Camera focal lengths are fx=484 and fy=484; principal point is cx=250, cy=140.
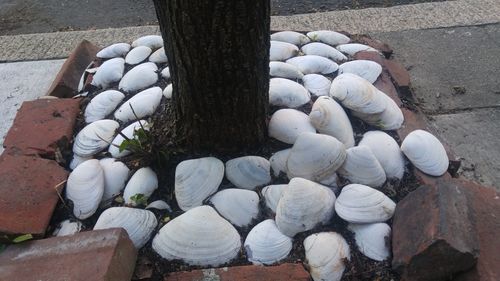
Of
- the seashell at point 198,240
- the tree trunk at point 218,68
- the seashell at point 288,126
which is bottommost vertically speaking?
the seashell at point 198,240

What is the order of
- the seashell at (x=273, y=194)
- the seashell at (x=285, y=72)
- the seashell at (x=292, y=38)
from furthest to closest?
the seashell at (x=292, y=38)
the seashell at (x=285, y=72)
the seashell at (x=273, y=194)

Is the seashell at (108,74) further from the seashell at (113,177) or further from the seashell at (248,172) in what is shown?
the seashell at (248,172)

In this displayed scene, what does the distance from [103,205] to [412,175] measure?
939 mm

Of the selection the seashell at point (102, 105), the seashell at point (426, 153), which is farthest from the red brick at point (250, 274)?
the seashell at point (102, 105)

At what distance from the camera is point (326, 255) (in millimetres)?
1255

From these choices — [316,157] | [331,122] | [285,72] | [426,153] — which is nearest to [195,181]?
[316,157]

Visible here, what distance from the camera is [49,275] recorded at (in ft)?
3.79

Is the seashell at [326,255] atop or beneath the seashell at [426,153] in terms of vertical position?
beneath

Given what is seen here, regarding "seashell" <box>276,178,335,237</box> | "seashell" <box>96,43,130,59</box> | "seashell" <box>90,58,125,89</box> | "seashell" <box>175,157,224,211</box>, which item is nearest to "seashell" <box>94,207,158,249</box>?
"seashell" <box>175,157,224,211</box>

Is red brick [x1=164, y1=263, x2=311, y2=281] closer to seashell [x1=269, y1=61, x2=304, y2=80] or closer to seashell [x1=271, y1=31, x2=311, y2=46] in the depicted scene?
seashell [x1=269, y1=61, x2=304, y2=80]

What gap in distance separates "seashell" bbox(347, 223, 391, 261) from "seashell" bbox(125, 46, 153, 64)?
3.69ft

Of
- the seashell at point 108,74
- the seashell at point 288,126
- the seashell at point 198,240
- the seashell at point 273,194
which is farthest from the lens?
the seashell at point 108,74

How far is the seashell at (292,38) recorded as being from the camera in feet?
6.72

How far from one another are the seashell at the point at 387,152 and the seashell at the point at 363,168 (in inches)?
1.6
